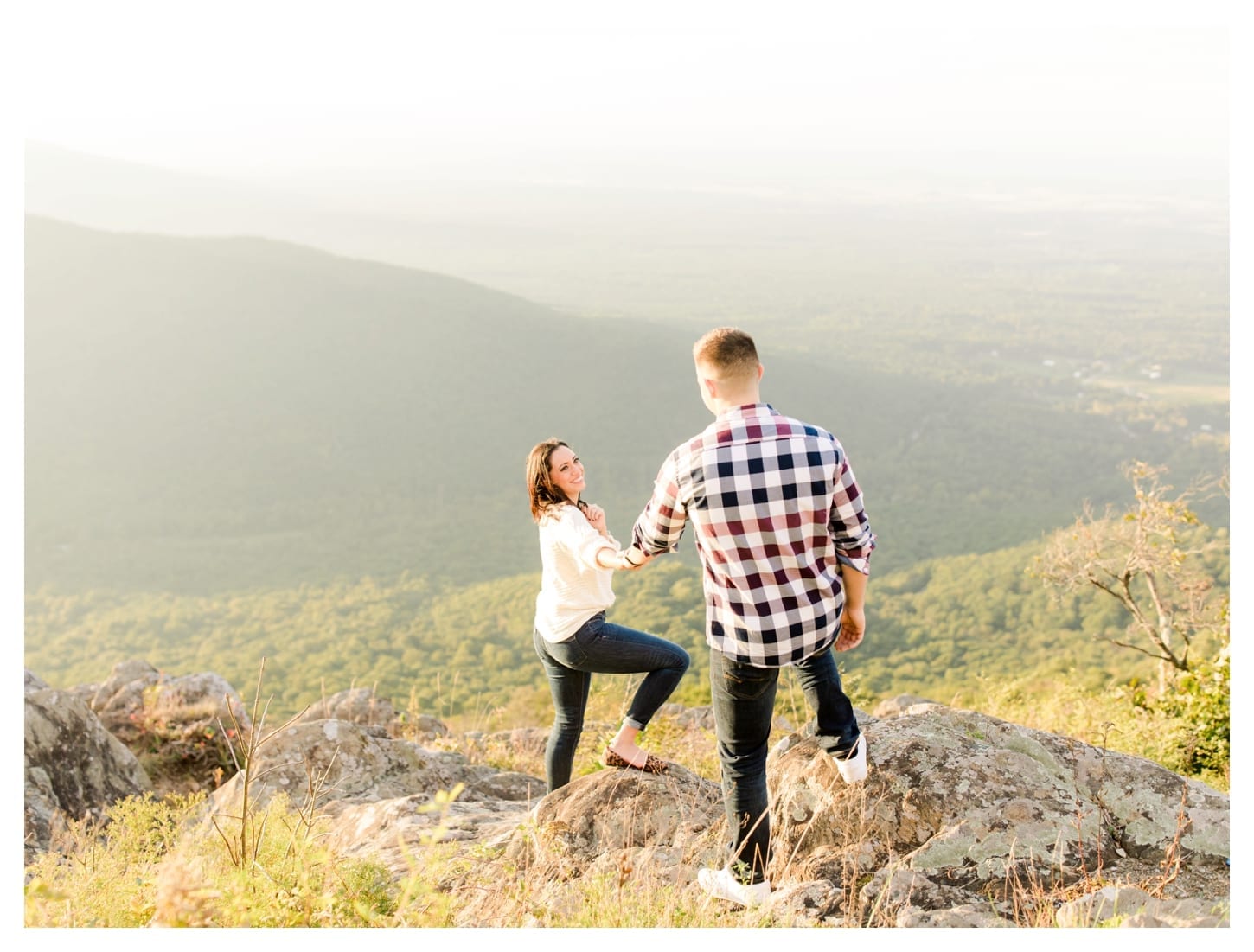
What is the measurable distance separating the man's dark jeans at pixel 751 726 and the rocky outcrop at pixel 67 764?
4.01 meters

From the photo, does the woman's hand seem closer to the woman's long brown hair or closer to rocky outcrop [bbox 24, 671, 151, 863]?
the woman's long brown hair

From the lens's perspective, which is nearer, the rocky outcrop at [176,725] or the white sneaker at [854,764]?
the white sneaker at [854,764]

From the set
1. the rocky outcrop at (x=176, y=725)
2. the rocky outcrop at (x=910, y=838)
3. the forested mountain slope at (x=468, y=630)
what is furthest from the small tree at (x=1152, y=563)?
the forested mountain slope at (x=468, y=630)

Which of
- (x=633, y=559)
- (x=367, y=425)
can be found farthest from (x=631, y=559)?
(x=367, y=425)

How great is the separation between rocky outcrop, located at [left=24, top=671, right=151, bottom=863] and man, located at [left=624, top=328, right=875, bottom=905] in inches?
164

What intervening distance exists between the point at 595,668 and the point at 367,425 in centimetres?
6843

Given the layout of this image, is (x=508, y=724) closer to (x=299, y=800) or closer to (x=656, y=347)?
(x=299, y=800)

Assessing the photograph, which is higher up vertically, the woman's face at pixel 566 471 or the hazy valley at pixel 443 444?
the woman's face at pixel 566 471

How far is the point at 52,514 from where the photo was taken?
181 ft

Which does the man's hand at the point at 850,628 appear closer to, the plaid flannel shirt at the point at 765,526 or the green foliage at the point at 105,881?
the plaid flannel shirt at the point at 765,526

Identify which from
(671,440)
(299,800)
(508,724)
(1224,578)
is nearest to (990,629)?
(1224,578)

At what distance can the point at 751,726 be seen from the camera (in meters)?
3.34

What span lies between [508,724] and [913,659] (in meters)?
20.6

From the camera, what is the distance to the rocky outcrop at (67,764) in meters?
5.62
